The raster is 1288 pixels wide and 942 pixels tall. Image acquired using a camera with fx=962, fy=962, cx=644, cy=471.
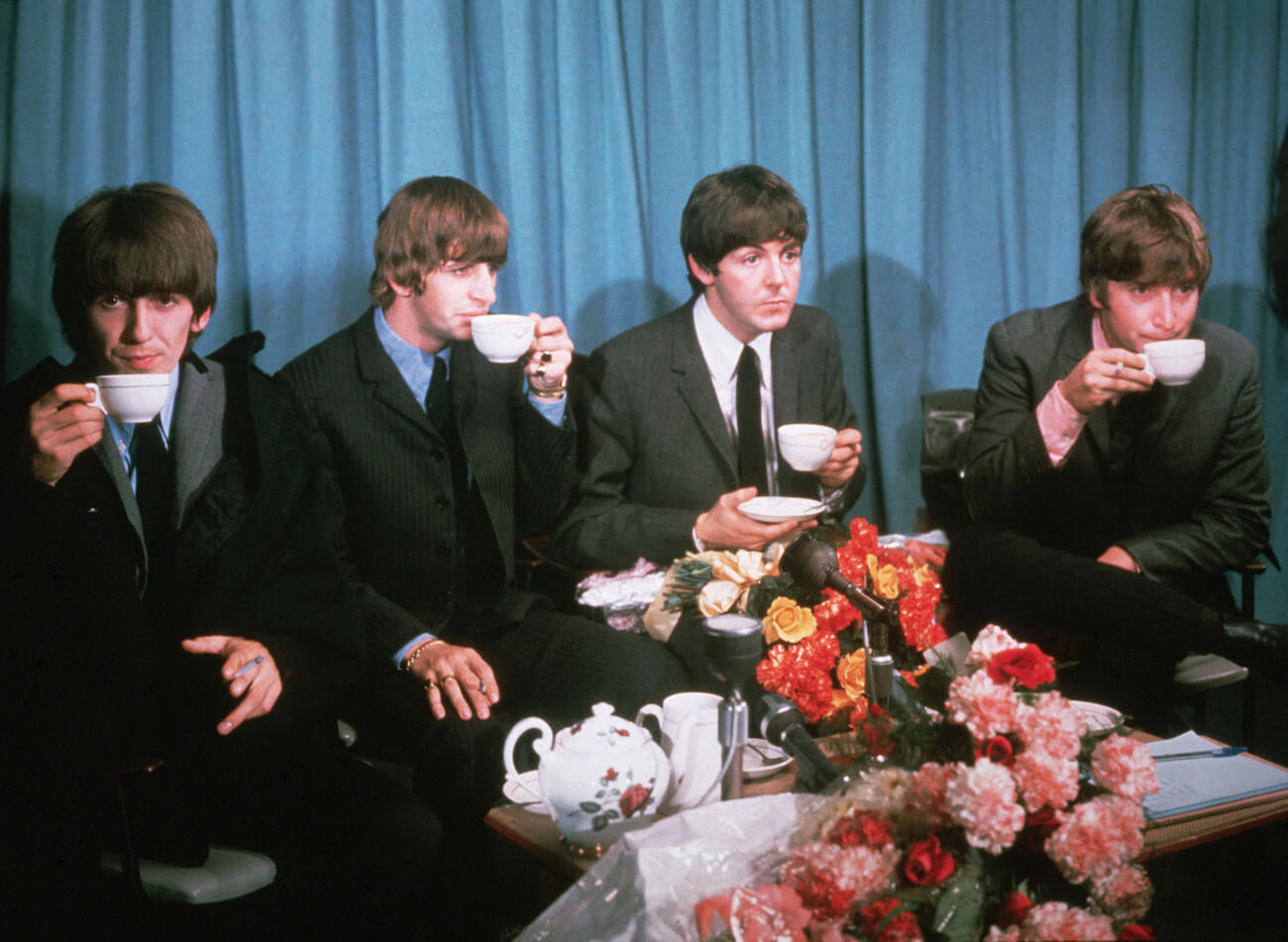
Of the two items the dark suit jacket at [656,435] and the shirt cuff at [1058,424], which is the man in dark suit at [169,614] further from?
A: the shirt cuff at [1058,424]

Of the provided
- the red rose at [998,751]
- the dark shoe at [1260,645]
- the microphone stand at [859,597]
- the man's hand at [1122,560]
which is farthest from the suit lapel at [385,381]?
the dark shoe at [1260,645]

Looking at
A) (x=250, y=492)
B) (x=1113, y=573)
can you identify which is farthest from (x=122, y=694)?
(x=1113, y=573)

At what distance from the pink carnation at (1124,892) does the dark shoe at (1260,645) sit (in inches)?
40.9

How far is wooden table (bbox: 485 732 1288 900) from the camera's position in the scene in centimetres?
115

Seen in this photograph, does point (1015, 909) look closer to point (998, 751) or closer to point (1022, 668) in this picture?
point (998, 751)

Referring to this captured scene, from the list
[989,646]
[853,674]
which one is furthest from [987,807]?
[853,674]

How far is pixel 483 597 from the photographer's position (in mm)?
1935

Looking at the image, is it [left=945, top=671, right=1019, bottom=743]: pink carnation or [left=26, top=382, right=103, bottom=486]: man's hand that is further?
[left=26, top=382, right=103, bottom=486]: man's hand

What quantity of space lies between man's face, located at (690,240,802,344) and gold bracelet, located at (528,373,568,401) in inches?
18.6

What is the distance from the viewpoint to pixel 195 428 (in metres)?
1.51

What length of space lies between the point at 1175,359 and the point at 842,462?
650 millimetres

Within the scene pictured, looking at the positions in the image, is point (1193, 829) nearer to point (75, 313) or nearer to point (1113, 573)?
point (1113, 573)

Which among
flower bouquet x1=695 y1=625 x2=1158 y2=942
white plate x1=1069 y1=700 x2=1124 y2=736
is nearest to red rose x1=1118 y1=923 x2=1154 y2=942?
flower bouquet x1=695 y1=625 x2=1158 y2=942

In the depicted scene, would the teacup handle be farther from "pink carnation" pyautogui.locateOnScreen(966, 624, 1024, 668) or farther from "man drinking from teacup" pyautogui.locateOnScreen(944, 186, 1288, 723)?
"man drinking from teacup" pyautogui.locateOnScreen(944, 186, 1288, 723)
